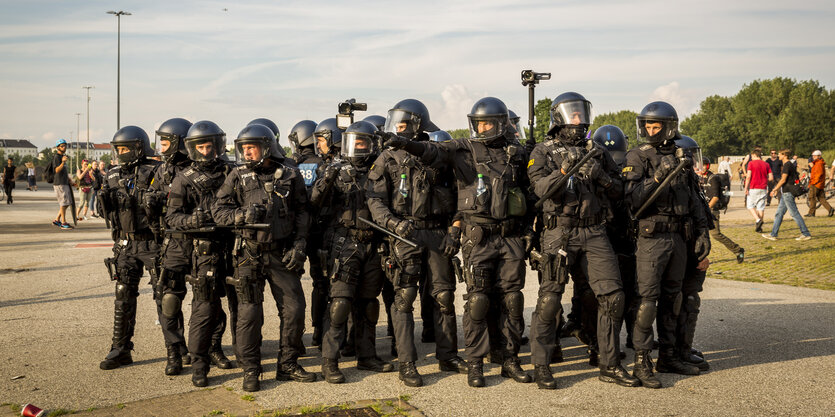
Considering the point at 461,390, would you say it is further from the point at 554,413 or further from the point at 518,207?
the point at 518,207

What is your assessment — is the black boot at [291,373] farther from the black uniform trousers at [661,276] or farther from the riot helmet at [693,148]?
the riot helmet at [693,148]

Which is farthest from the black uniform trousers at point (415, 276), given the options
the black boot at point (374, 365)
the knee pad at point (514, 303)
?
the knee pad at point (514, 303)

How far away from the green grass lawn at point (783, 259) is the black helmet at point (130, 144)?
27.5 feet

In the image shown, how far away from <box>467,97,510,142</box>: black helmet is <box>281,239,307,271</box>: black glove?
1757mm

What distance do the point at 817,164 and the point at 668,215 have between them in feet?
48.4

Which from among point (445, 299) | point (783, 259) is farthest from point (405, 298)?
point (783, 259)

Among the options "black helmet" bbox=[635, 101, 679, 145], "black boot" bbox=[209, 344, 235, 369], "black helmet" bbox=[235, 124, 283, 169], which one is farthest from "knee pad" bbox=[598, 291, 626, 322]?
"black boot" bbox=[209, 344, 235, 369]

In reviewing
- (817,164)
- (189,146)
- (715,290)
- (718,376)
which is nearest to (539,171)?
(718,376)

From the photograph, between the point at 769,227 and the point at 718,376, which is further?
the point at 769,227

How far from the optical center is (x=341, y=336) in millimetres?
5992

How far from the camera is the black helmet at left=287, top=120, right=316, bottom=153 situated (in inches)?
317

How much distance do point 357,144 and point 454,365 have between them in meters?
2.15

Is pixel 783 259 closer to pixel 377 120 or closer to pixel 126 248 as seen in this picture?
pixel 377 120

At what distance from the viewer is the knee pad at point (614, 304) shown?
5.64 meters
